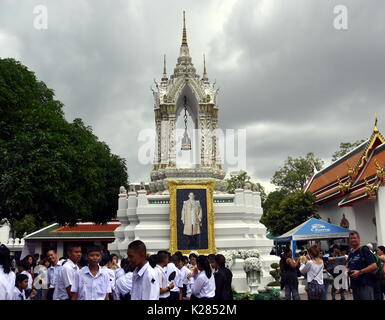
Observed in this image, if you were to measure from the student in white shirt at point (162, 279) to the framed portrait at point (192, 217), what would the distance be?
992cm

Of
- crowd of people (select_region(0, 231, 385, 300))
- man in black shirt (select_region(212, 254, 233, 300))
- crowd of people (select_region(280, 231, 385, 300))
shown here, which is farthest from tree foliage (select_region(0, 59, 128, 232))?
man in black shirt (select_region(212, 254, 233, 300))

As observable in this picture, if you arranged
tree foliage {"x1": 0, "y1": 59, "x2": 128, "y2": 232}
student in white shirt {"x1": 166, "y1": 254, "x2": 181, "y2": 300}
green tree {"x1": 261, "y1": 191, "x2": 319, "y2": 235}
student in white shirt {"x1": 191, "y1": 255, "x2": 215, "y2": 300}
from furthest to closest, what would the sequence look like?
green tree {"x1": 261, "y1": 191, "x2": 319, "y2": 235} → tree foliage {"x1": 0, "y1": 59, "x2": 128, "y2": 232} → student in white shirt {"x1": 166, "y1": 254, "x2": 181, "y2": 300} → student in white shirt {"x1": 191, "y1": 255, "x2": 215, "y2": 300}

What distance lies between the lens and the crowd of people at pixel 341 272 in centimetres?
721

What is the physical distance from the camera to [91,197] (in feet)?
83.4

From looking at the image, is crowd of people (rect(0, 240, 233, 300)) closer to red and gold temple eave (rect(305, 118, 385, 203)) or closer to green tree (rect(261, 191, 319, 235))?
red and gold temple eave (rect(305, 118, 385, 203))

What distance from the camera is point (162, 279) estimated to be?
732 centimetres

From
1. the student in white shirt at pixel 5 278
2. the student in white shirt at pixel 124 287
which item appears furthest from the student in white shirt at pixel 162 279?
the student in white shirt at pixel 5 278

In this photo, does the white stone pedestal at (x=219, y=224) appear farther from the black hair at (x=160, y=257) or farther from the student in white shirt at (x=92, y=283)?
the student in white shirt at (x=92, y=283)

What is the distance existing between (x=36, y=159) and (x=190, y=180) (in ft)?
23.2

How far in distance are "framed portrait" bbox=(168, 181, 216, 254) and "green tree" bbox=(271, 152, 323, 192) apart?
3246 centimetres

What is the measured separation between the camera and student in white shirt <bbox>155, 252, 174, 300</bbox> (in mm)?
7188

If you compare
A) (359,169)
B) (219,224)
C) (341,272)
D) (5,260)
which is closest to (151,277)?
(5,260)

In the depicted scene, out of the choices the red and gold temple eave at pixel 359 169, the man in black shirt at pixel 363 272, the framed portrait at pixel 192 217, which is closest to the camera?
the man in black shirt at pixel 363 272
